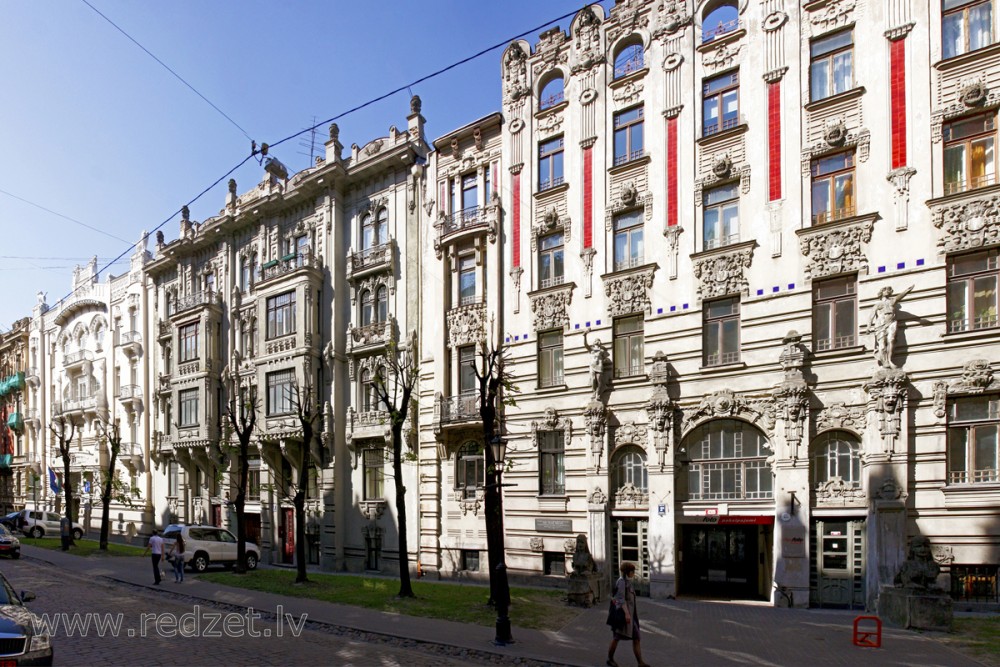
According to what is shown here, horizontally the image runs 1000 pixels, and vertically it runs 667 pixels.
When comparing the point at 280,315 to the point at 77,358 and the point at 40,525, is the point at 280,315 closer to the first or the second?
the point at 40,525

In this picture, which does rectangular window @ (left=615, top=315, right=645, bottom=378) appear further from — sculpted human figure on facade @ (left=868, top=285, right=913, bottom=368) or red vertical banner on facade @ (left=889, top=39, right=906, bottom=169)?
red vertical banner on facade @ (left=889, top=39, right=906, bottom=169)

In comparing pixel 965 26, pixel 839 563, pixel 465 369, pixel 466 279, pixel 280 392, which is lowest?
pixel 839 563

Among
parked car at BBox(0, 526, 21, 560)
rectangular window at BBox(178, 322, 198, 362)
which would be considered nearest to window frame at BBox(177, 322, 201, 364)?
rectangular window at BBox(178, 322, 198, 362)

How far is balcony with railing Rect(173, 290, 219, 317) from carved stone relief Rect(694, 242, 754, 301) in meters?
29.4

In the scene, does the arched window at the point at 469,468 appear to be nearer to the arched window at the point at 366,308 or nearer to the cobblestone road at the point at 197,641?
the arched window at the point at 366,308

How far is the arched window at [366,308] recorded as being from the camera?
32750 millimetres

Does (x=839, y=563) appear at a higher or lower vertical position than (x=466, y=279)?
lower

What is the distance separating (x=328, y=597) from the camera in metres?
21.4

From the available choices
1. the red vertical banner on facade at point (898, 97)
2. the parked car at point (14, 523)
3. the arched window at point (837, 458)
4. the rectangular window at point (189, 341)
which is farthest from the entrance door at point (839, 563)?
the parked car at point (14, 523)

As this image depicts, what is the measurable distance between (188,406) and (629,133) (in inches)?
1220

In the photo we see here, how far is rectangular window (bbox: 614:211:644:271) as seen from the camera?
80.2 feet

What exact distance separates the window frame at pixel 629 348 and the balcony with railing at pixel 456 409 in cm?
576

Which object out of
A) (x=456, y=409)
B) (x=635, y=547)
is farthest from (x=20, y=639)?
(x=456, y=409)

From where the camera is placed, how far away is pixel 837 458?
19.9 metres
